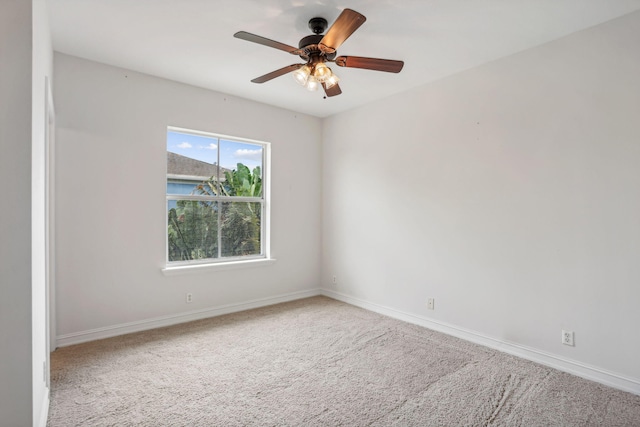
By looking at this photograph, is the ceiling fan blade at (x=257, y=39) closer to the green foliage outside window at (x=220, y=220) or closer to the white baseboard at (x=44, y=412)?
the green foliage outside window at (x=220, y=220)

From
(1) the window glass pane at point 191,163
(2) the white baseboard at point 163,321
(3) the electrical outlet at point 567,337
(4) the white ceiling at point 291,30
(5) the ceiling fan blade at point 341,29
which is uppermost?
(4) the white ceiling at point 291,30

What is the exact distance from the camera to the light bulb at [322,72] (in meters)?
2.38

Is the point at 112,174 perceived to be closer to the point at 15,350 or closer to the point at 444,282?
the point at 15,350

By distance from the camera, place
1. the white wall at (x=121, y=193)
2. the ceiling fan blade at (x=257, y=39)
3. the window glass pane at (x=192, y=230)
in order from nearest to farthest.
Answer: the ceiling fan blade at (x=257, y=39) < the white wall at (x=121, y=193) < the window glass pane at (x=192, y=230)

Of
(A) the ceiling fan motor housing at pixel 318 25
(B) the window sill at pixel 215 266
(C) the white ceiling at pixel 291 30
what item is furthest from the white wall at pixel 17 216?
(B) the window sill at pixel 215 266

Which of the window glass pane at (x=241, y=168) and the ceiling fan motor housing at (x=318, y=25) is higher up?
the ceiling fan motor housing at (x=318, y=25)

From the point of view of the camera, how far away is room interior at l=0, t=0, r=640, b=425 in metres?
2.13

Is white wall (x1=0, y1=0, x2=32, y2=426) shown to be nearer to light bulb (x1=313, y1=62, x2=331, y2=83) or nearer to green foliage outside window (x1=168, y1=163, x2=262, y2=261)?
light bulb (x1=313, y1=62, x2=331, y2=83)

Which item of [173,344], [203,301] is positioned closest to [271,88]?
[203,301]

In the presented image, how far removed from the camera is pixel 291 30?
8.58ft

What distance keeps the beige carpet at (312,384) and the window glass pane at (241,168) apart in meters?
1.77

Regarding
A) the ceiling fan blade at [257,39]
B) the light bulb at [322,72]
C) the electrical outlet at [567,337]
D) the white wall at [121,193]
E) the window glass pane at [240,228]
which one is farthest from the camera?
the window glass pane at [240,228]

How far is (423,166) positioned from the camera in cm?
372

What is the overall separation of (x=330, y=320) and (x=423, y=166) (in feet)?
6.68
